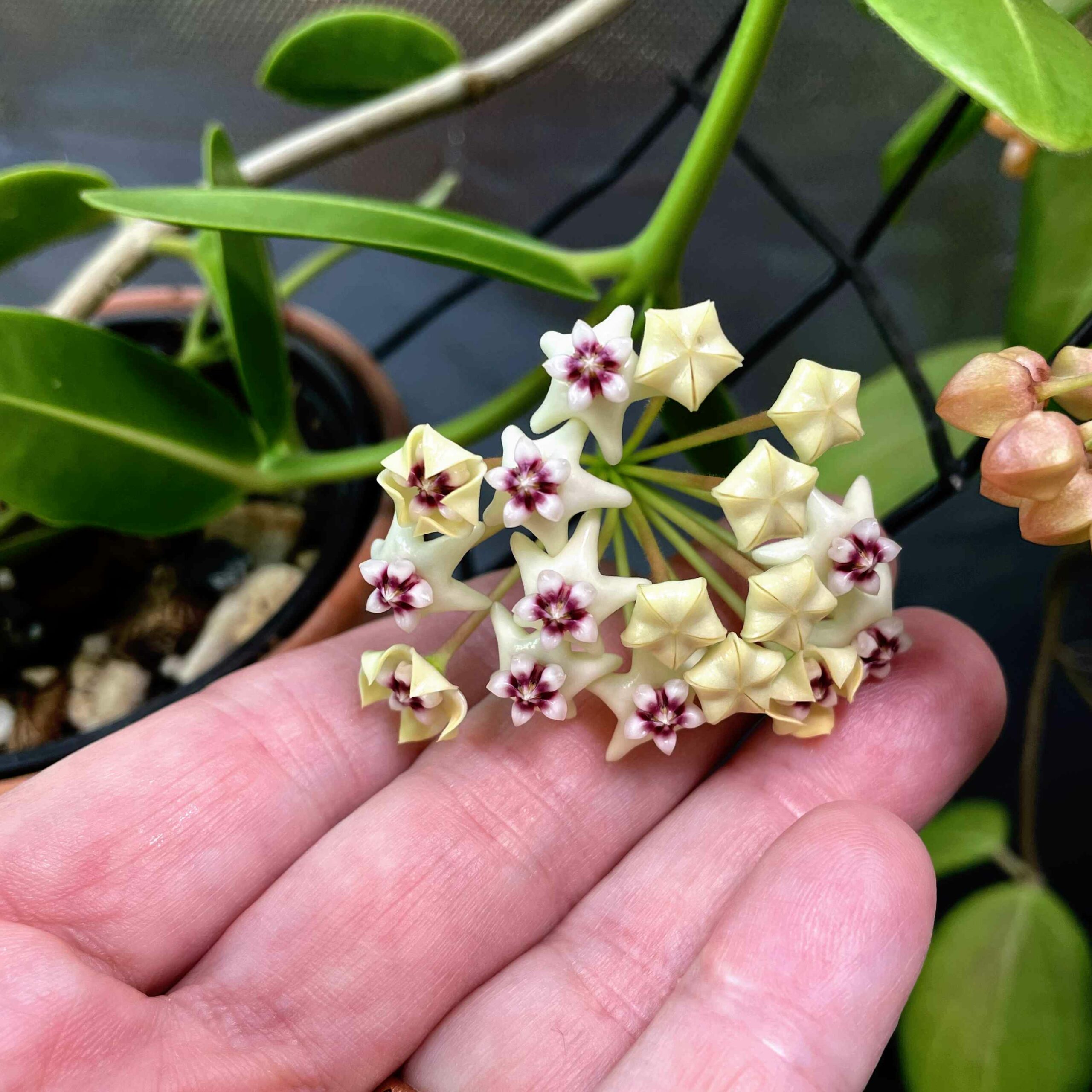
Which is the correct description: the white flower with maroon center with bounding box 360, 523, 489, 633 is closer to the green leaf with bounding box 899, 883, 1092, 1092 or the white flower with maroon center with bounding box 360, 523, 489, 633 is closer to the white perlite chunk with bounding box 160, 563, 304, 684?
A: the white perlite chunk with bounding box 160, 563, 304, 684

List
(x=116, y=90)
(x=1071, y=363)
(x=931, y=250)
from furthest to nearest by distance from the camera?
(x=116, y=90) < (x=931, y=250) < (x=1071, y=363)

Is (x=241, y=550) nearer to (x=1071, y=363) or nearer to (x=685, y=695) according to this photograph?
Result: (x=685, y=695)

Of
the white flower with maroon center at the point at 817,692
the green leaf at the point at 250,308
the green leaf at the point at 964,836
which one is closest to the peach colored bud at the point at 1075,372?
the white flower with maroon center at the point at 817,692

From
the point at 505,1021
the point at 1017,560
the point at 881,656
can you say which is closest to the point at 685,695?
the point at 881,656

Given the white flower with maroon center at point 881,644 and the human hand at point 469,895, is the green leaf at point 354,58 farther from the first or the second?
the white flower with maroon center at point 881,644

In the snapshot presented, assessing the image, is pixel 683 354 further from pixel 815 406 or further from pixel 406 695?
pixel 406 695

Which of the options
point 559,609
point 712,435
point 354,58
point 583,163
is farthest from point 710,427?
point 583,163

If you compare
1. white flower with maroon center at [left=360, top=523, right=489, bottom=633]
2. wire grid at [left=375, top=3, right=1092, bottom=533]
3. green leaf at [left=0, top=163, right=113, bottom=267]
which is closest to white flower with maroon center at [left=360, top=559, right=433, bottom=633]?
white flower with maroon center at [left=360, top=523, right=489, bottom=633]
